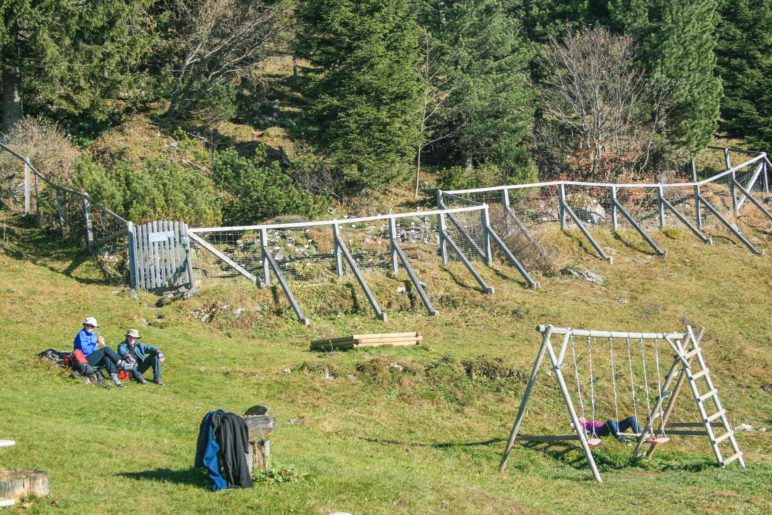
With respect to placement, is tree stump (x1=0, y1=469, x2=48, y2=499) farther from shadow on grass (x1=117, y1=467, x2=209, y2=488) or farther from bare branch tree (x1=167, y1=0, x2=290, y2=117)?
bare branch tree (x1=167, y1=0, x2=290, y2=117)

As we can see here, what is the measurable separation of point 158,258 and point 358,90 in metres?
14.1

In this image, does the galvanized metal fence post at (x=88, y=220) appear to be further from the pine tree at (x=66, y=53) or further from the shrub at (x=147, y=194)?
the pine tree at (x=66, y=53)

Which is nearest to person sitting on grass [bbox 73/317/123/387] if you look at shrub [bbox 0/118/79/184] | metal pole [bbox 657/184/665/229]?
shrub [bbox 0/118/79/184]

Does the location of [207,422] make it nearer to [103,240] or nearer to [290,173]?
[103,240]

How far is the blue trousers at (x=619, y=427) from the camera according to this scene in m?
16.6

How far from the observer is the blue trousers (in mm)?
16578

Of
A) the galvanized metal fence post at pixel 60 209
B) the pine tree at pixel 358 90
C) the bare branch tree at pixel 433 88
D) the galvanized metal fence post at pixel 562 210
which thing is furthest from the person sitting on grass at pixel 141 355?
the bare branch tree at pixel 433 88

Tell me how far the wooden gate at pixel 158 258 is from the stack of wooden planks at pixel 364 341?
4.24 metres

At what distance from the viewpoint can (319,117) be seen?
35.2 meters

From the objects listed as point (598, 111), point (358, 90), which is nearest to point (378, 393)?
point (358, 90)

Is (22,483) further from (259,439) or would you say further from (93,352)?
(93,352)

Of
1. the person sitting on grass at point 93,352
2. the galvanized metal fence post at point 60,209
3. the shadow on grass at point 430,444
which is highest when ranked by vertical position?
the galvanized metal fence post at point 60,209

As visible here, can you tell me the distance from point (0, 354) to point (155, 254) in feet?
19.7

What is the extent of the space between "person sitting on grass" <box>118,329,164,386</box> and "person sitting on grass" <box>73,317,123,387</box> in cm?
35
